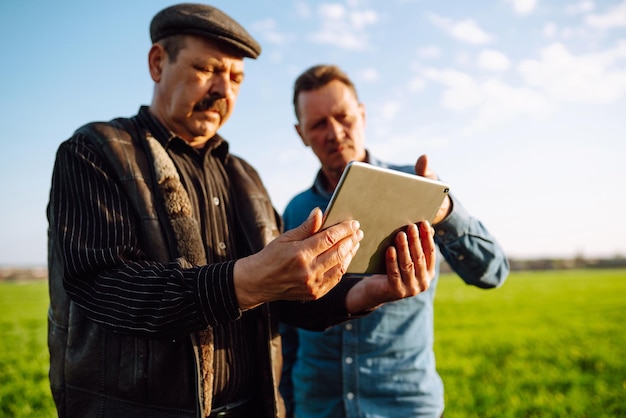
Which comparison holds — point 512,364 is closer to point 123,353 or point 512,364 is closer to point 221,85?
point 221,85

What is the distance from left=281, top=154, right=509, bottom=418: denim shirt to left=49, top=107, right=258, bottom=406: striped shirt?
2.71 ft

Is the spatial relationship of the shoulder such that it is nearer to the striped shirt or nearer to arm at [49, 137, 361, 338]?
the striped shirt

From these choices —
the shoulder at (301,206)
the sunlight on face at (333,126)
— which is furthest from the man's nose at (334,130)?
the shoulder at (301,206)

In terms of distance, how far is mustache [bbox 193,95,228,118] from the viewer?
7.80 feet

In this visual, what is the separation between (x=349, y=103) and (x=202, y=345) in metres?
2.17

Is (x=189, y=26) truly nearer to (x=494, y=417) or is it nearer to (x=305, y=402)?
(x=305, y=402)

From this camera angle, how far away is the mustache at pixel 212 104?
2.38 m

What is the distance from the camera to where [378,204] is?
187 centimetres

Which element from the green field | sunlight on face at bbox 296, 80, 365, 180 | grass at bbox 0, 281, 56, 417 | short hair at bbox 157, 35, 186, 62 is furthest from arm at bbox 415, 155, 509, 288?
grass at bbox 0, 281, 56, 417

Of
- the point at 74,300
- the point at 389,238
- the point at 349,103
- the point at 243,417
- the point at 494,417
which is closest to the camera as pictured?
the point at 74,300

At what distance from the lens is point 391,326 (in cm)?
297

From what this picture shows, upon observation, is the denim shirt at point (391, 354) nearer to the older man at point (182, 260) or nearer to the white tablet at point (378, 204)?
the older man at point (182, 260)

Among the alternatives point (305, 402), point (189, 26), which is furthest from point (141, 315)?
point (305, 402)

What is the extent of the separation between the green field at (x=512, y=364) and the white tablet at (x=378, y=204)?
4.87m
